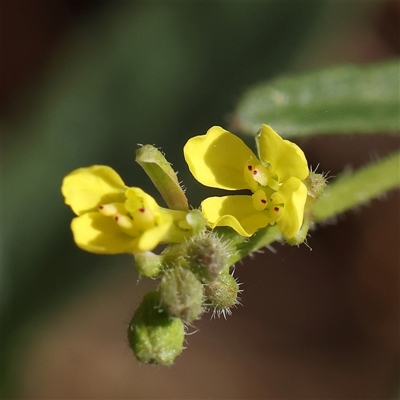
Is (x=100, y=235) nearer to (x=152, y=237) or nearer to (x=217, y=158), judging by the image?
(x=152, y=237)

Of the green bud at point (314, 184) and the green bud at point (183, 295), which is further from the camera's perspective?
the green bud at point (314, 184)

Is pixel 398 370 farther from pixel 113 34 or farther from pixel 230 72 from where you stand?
pixel 113 34

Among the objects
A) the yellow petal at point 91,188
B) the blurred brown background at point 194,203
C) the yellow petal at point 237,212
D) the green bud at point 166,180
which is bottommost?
the blurred brown background at point 194,203

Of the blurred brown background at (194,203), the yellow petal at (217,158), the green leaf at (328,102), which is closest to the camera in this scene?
the yellow petal at (217,158)

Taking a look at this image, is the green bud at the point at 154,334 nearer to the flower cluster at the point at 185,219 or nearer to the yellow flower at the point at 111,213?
the flower cluster at the point at 185,219

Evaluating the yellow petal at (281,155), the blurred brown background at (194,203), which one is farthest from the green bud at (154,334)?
the blurred brown background at (194,203)

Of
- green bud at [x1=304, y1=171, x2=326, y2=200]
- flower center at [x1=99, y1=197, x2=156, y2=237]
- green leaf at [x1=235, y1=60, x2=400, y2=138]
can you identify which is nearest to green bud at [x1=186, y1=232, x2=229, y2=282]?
flower center at [x1=99, y1=197, x2=156, y2=237]

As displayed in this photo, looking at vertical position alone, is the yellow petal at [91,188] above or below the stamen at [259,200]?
above

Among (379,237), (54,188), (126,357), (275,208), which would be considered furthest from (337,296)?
(275,208)
